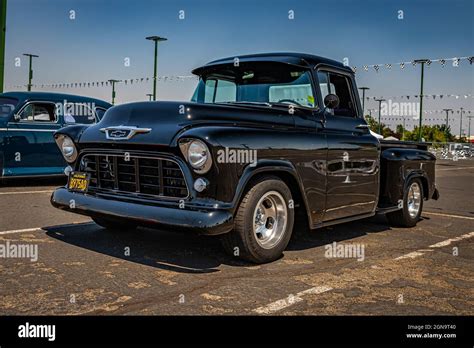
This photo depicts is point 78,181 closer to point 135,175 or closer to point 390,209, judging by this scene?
point 135,175

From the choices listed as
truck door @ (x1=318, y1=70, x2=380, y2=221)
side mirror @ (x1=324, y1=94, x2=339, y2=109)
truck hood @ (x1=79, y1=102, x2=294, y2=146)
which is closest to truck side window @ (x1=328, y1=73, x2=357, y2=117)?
truck door @ (x1=318, y1=70, x2=380, y2=221)

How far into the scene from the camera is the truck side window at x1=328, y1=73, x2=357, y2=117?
223 inches

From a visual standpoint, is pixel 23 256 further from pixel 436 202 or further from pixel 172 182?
pixel 436 202

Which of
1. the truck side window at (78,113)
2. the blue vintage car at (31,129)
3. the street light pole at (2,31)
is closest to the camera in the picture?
the blue vintage car at (31,129)

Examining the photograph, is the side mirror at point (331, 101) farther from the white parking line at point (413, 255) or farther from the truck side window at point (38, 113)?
the truck side window at point (38, 113)

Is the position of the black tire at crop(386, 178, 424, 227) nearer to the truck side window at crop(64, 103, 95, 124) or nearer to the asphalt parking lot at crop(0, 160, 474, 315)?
the asphalt parking lot at crop(0, 160, 474, 315)

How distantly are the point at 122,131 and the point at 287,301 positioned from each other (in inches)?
79.5

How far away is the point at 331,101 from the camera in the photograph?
17.4 ft

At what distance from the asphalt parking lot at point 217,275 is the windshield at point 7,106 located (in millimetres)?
3618

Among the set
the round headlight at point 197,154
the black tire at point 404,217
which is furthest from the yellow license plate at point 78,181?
the black tire at point 404,217

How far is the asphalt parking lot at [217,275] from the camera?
132 inches

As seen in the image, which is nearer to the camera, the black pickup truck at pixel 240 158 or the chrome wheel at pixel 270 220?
the black pickup truck at pixel 240 158

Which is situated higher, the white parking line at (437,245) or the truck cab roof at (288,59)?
the truck cab roof at (288,59)
